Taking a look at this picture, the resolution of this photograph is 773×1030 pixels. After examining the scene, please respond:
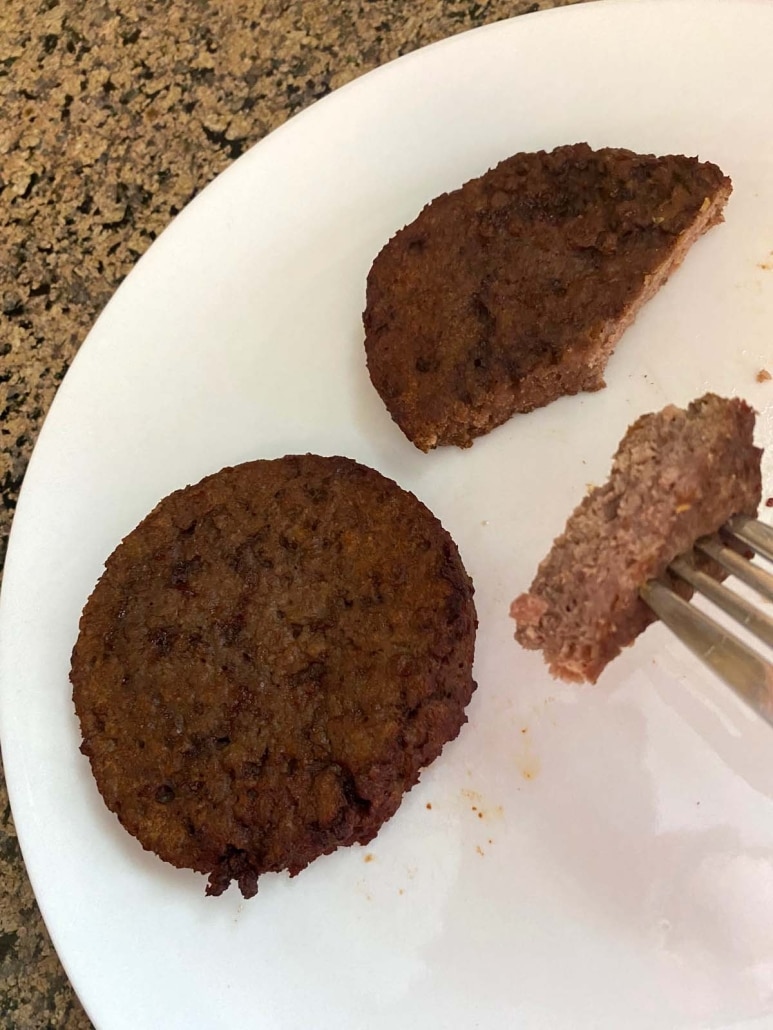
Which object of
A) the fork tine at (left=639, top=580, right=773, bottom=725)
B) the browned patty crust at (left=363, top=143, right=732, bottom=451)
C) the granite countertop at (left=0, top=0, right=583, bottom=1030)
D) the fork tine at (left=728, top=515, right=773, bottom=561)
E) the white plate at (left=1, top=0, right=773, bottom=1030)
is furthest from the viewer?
the granite countertop at (left=0, top=0, right=583, bottom=1030)

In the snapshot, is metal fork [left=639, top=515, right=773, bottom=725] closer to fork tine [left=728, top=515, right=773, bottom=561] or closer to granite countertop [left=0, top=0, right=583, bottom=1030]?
fork tine [left=728, top=515, right=773, bottom=561]

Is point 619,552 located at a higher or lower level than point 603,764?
higher

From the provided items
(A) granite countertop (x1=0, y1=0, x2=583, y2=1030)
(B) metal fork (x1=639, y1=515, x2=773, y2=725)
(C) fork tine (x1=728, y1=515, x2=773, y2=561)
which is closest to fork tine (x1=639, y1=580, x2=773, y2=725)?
(B) metal fork (x1=639, y1=515, x2=773, y2=725)

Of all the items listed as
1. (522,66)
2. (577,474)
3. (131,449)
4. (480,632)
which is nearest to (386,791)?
(480,632)

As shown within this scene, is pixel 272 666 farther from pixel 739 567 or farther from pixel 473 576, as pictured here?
pixel 739 567

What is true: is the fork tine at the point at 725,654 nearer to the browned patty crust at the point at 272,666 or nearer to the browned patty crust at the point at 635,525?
the browned patty crust at the point at 635,525

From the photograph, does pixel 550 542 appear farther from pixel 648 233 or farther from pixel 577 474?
pixel 648 233
